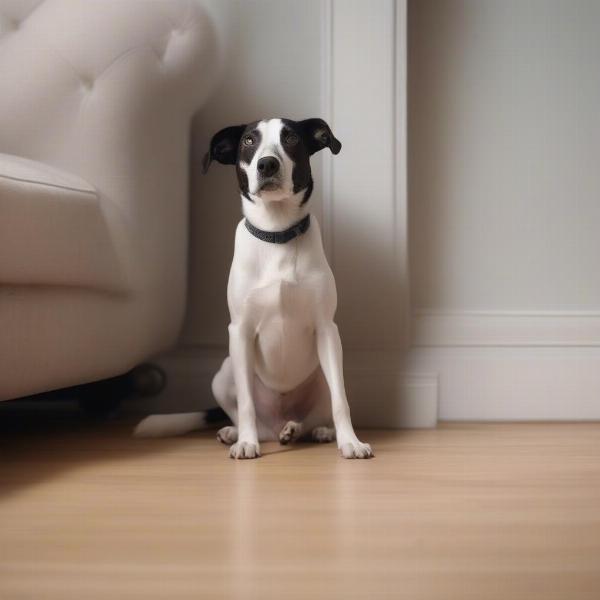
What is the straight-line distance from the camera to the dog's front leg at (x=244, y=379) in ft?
5.23

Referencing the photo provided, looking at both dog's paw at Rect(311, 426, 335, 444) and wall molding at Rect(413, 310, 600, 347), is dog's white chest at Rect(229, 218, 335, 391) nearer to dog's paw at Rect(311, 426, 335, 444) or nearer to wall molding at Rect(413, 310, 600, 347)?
dog's paw at Rect(311, 426, 335, 444)

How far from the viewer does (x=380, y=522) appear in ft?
3.41

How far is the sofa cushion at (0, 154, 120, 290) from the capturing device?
132 centimetres

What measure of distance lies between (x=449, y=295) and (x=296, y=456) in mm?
786

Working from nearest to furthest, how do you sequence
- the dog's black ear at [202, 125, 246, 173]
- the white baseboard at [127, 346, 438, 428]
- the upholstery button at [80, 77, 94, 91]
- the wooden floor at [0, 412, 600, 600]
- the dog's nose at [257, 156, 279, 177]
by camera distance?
the wooden floor at [0, 412, 600, 600] < the dog's nose at [257, 156, 279, 177] < the dog's black ear at [202, 125, 246, 173] < the upholstery button at [80, 77, 94, 91] < the white baseboard at [127, 346, 438, 428]

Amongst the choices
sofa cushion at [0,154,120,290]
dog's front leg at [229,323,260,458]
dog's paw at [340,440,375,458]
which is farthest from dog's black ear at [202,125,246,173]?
dog's paw at [340,440,375,458]

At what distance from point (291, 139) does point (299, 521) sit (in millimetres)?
883

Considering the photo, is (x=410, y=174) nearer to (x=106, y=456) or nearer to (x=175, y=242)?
(x=175, y=242)

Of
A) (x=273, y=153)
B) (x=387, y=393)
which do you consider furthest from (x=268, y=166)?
(x=387, y=393)

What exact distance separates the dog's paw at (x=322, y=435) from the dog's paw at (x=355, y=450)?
7.5 inches

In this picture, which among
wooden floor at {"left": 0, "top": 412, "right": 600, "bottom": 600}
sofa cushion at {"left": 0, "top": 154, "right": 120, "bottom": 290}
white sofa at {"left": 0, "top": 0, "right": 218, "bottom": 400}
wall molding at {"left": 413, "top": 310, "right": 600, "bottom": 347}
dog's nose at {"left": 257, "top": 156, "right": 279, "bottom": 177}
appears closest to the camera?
wooden floor at {"left": 0, "top": 412, "right": 600, "bottom": 600}

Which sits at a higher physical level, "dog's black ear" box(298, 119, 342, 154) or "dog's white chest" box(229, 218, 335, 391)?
"dog's black ear" box(298, 119, 342, 154)

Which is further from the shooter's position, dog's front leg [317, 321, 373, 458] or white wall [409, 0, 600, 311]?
white wall [409, 0, 600, 311]

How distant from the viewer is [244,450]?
1543mm
